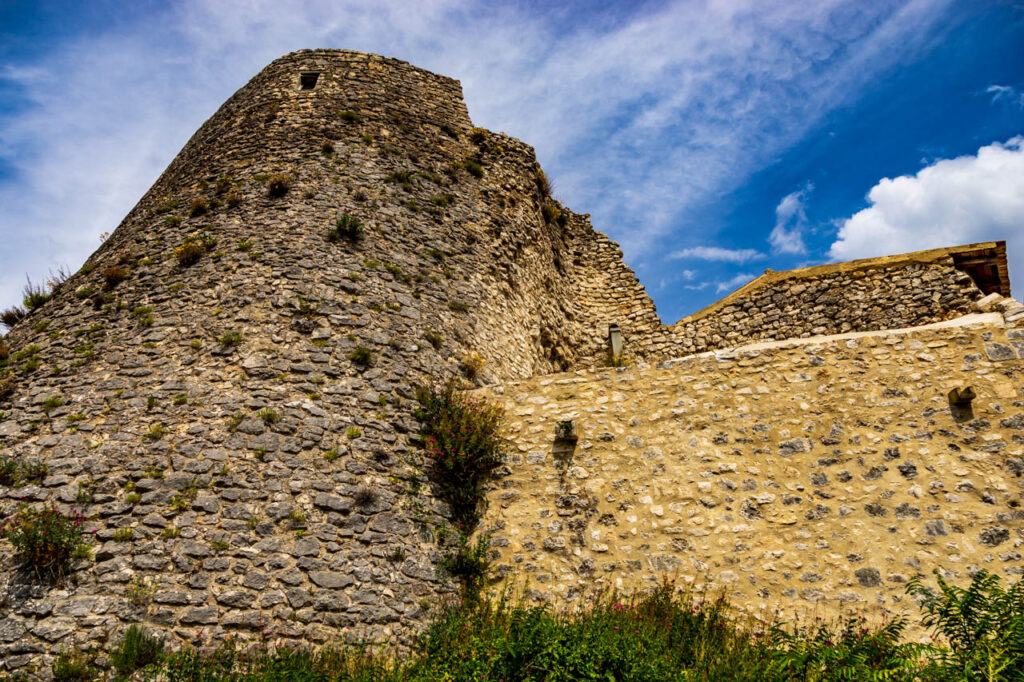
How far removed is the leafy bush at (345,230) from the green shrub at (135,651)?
20.3 feet

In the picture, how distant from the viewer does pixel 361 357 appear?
8.94 meters

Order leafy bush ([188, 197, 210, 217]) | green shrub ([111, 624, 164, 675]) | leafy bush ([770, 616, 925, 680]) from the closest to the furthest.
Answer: leafy bush ([770, 616, 925, 680])
green shrub ([111, 624, 164, 675])
leafy bush ([188, 197, 210, 217])

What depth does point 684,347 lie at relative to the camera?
569 inches

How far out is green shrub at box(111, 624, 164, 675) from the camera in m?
5.75

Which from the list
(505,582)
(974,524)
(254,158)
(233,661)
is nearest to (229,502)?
(233,661)

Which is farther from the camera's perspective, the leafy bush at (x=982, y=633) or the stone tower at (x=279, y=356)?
the stone tower at (x=279, y=356)

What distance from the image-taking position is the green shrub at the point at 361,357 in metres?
8.93

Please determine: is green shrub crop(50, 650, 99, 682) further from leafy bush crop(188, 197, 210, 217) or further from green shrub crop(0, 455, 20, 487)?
leafy bush crop(188, 197, 210, 217)

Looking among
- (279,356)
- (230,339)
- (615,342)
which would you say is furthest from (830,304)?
(230,339)

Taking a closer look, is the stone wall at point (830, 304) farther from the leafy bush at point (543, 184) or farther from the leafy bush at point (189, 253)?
the leafy bush at point (189, 253)

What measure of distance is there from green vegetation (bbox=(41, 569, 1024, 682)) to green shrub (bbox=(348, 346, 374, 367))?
12.2 feet

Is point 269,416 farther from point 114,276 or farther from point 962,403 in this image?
point 962,403

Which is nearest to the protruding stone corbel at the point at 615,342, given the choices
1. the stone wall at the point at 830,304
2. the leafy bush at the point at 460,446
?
the stone wall at the point at 830,304

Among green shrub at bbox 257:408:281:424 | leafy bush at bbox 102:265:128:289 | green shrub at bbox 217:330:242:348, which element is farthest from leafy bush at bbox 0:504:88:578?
leafy bush at bbox 102:265:128:289
